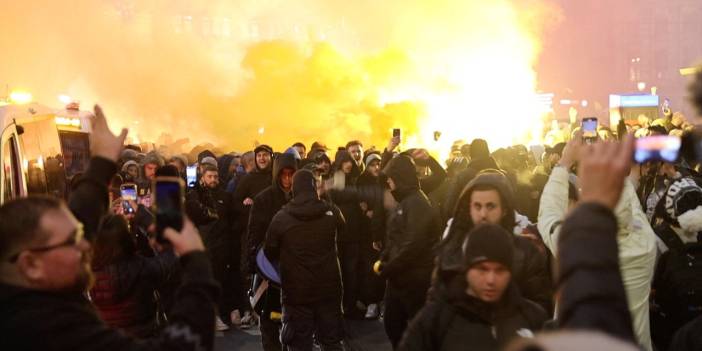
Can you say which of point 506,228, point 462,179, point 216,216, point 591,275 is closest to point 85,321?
point 591,275

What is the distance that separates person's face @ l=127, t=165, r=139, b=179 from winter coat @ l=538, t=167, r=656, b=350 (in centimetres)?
592

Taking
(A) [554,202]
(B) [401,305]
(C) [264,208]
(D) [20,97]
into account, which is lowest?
(B) [401,305]

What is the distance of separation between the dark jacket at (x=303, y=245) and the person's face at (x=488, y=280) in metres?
3.44

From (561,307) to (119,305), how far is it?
11.2 feet

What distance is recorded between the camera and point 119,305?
4992 mm

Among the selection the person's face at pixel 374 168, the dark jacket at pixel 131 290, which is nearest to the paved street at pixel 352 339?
the person's face at pixel 374 168

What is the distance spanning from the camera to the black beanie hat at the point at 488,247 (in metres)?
3.66

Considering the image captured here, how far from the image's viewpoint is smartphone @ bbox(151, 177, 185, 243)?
2.64 m

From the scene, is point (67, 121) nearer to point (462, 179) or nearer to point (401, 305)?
point (462, 179)

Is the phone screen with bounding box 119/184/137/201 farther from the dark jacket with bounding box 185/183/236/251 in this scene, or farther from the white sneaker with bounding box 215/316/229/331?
the white sneaker with bounding box 215/316/229/331

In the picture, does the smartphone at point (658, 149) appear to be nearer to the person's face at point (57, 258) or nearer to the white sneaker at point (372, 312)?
the person's face at point (57, 258)

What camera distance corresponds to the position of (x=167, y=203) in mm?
2652

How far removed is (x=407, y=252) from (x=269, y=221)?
6.06 ft

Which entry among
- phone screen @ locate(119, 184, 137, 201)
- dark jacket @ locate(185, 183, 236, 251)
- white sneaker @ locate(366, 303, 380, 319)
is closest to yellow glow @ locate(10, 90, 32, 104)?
dark jacket @ locate(185, 183, 236, 251)
